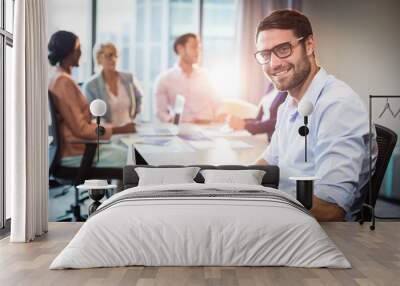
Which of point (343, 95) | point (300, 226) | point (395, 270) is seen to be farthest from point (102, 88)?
point (395, 270)

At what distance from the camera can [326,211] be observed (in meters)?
6.96

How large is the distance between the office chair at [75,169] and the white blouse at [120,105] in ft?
1.31

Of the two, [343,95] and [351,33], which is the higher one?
[351,33]

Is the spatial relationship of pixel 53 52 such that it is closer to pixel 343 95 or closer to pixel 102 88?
pixel 102 88

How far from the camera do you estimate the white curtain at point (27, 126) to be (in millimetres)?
5570

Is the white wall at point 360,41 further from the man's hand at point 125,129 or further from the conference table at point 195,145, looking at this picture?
the man's hand at point 125,129

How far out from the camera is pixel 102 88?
7.06m

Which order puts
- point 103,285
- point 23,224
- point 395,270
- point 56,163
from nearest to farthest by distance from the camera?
point 103,285
point 395,270
point 23,224
point 56,163

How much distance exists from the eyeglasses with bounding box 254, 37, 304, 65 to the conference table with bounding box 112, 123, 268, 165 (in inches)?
36.5

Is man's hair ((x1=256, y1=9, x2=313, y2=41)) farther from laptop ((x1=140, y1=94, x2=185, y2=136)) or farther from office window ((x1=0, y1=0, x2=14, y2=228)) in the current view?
office window ((x1=0, y1=0, x2=14, y2=228))

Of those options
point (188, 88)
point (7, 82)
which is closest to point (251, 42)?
point (188, 88)

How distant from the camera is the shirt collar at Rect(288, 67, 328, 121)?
275 inches

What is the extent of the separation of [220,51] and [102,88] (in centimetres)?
153

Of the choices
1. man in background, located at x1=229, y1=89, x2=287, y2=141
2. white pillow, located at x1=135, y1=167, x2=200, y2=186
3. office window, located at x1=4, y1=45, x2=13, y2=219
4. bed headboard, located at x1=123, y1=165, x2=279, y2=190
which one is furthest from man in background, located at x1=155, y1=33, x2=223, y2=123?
office window, located at x1=4, y1=45, x2=13, y2=219
